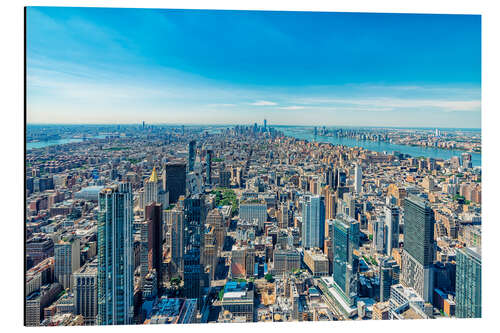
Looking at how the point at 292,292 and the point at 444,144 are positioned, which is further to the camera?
the point at 444,144

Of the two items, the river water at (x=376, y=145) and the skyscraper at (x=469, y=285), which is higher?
the river water at (x=376, y=145)

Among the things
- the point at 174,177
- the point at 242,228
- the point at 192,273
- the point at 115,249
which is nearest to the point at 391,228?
the point at 242,228

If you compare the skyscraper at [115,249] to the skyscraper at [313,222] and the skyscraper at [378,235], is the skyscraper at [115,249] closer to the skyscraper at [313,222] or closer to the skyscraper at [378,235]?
the skyscraper at [313,222]

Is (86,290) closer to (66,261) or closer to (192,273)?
(66,261)

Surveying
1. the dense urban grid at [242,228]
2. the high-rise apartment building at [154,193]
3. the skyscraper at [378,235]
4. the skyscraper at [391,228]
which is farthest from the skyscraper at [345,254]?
the high-rise apartment building at [154,193]

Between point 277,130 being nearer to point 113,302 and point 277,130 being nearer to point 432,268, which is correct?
point 432,268

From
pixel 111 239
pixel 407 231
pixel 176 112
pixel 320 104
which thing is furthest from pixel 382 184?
pixel 111 239
